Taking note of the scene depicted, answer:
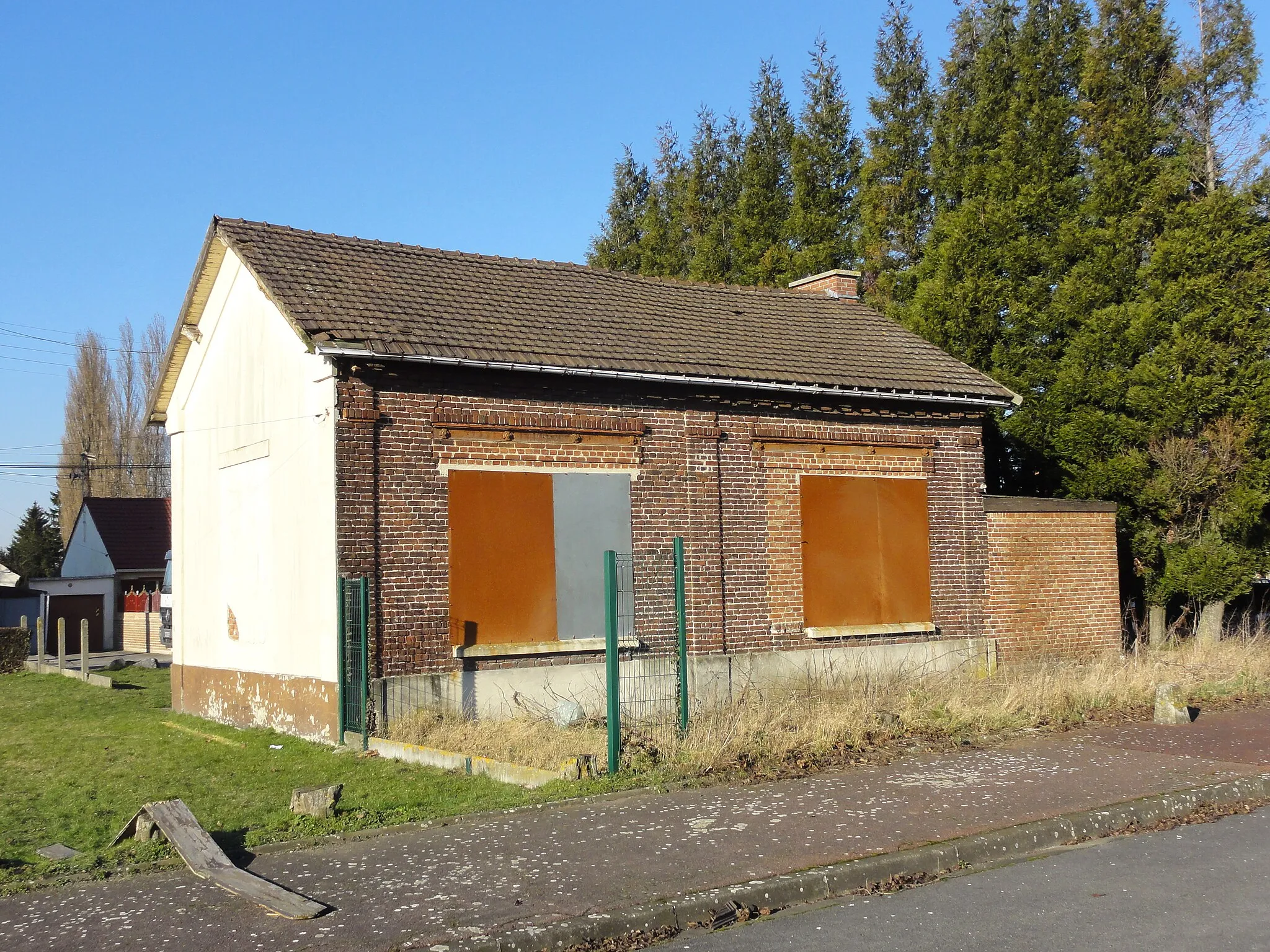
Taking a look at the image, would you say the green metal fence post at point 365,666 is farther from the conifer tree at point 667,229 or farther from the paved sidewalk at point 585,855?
the conifer tree at point 667,229

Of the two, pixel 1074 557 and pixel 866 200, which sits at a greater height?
pixel 866 200

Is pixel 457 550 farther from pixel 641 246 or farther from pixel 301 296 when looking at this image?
pixel 641 246

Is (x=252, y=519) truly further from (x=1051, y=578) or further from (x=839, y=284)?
(x=1051, y=578)

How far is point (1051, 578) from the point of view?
17.1m

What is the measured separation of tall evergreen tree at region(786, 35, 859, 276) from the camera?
30.8 metres

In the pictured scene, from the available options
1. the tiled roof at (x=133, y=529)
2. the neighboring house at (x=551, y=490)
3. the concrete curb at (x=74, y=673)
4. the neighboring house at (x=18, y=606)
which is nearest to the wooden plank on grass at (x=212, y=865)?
the neighboring house at (x=551, y=490)

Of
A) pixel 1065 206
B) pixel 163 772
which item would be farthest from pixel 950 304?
pixel 163 772

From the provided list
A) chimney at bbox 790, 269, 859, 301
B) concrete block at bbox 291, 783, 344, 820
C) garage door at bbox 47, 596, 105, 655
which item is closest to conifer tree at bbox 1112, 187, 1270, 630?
chimney at bbox 790, 269, 859, 301

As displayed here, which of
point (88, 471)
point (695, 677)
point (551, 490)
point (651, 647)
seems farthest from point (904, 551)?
point (88, 471)

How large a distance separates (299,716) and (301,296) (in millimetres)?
4869

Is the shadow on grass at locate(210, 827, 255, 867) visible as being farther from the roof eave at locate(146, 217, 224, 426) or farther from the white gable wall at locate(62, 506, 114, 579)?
the white gable wall at locate(62, 506, 114, 579)

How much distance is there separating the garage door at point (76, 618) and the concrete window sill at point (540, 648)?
3243 centimetres

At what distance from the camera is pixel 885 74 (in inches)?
1275

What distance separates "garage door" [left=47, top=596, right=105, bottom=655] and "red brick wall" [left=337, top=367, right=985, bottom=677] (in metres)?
32.4
